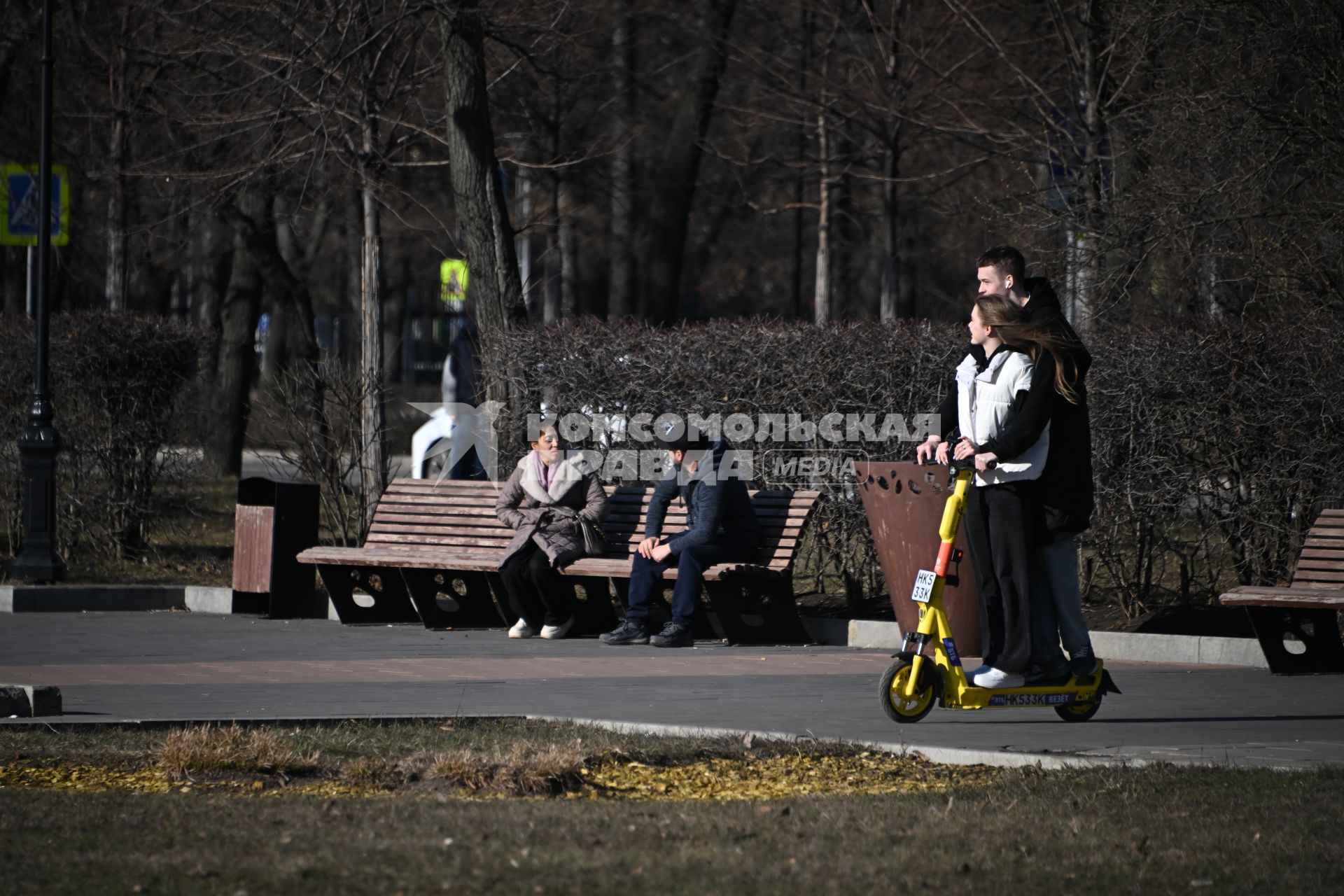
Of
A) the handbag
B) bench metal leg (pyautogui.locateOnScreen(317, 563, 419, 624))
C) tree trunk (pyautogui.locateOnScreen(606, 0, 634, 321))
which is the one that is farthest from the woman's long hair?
tree trunk (pyautogui.locateOnScreen(606, 0, 634, 321))

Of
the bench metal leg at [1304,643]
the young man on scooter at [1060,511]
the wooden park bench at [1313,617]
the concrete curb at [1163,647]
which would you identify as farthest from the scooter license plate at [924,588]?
the concrete curb at [1163,647]

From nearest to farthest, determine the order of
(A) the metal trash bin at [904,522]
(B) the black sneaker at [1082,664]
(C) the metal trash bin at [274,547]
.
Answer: (B) the black sneaker at [1082,664], (A) the metal trash bin at [904,522], (C) the metal trash bin at [274,547]

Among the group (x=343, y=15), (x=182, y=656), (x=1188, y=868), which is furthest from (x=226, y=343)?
(x=1188, y=868)

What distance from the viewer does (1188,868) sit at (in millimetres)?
5082

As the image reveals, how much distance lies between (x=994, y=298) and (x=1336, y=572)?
314 cm

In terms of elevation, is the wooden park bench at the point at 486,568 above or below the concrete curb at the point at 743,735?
above

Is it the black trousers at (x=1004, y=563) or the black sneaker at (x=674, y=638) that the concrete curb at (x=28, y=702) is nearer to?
the black trousers at (x=1004, y=563)

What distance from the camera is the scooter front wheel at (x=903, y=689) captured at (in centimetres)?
765

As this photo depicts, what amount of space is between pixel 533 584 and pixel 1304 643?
15.0 ft

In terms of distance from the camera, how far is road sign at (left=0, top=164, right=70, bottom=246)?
57.6 ft

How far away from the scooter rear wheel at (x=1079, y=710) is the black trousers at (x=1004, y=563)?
0.39 metres

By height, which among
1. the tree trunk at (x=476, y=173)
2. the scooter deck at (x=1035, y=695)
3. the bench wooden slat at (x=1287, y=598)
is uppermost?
the tree trunk at (x=476, y=173)

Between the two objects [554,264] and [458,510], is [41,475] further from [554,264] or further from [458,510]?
[554,264]

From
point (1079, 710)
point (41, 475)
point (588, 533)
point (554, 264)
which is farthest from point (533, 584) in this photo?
point (554, 264)
